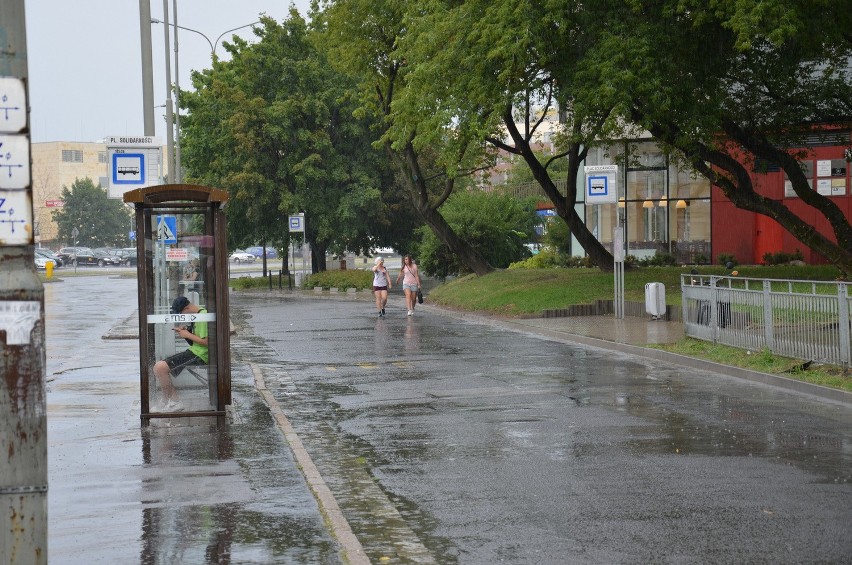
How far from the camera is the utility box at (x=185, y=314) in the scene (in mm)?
13062

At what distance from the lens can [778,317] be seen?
58.4 feet

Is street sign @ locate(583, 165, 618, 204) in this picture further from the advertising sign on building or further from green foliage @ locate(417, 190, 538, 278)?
green foliage @ locate(417, 190, 538, 278)

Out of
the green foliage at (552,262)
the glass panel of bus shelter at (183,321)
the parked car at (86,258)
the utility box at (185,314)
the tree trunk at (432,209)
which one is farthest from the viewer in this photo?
the parked car at (86,258)

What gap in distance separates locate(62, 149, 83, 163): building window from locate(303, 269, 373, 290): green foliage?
110 metres

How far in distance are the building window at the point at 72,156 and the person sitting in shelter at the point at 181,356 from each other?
151108mm

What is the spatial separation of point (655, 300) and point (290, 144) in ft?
112

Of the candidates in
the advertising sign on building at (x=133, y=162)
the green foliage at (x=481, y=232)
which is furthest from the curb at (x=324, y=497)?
the green foliage at (x=481, y=232)

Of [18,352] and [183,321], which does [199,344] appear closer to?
[183,321]

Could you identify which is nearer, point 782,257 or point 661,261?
point 782,257

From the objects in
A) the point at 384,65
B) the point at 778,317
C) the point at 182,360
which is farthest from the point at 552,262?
the point at 182,360

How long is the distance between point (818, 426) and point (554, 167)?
2846 inches

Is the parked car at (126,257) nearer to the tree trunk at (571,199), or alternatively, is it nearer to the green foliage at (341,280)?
the green foliage at (341,280)

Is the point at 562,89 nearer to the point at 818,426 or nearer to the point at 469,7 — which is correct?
the point at 469,7

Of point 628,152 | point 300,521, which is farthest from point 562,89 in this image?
point 300,521
